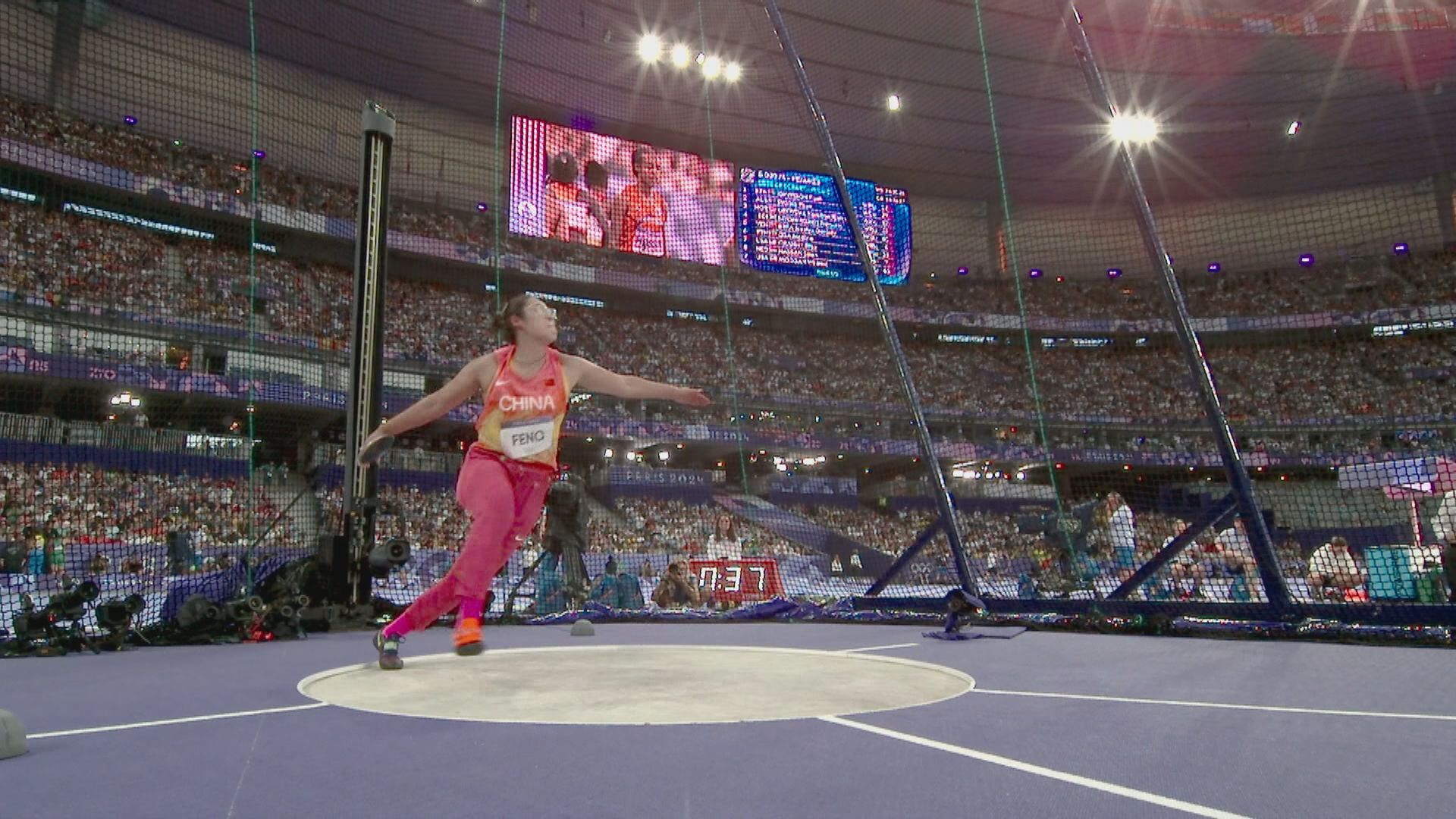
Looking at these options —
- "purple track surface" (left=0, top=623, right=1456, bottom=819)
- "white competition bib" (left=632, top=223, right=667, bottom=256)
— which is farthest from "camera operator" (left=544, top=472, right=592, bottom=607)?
"white competition bib" (left=632, top=223, right=667, bottom=256)

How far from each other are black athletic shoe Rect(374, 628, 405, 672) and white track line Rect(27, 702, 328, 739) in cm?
82

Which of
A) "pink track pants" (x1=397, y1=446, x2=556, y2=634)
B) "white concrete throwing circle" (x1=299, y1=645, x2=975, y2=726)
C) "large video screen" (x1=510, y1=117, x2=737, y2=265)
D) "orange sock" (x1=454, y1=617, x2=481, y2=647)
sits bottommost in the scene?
"white concrete throwing circle" (x1=299, y1=645, x2=975, y2=726)

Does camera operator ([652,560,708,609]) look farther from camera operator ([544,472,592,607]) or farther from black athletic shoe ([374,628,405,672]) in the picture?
black athletic shoe ([374,628,405,672])

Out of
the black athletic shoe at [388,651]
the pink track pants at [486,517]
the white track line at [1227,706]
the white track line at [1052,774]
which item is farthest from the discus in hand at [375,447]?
the white track line at [1227,706]

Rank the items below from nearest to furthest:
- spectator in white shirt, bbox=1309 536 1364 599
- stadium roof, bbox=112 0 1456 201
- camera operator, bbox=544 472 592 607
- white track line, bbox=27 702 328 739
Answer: white track line, bbox=27 702 328 739 → spectator in white shirt, bbox=1309 536 1364 599 → camera operator, bbox=544 472 592 607 → stadium roof, bbox=112 0 1456 201

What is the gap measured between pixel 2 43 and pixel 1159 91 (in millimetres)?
27536

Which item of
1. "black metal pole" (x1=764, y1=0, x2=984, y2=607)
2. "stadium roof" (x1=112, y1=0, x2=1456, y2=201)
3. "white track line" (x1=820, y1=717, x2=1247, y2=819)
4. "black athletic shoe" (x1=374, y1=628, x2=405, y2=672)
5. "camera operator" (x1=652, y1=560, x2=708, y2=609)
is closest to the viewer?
"white track line" (x1=820, y1=717, x2=1247, y2=819)

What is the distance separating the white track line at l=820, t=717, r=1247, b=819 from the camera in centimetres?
173

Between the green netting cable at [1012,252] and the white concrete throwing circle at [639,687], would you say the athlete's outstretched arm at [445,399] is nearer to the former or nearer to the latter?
the white concrete throwing circle at [639,687]

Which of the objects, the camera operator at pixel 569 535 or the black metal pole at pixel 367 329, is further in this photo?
the camera operator at pixel 569 535

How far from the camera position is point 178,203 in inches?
863

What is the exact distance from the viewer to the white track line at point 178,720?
2.69m

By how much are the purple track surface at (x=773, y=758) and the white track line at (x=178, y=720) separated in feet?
0.25

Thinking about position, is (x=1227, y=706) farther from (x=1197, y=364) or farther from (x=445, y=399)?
(x=1197, y=364)
